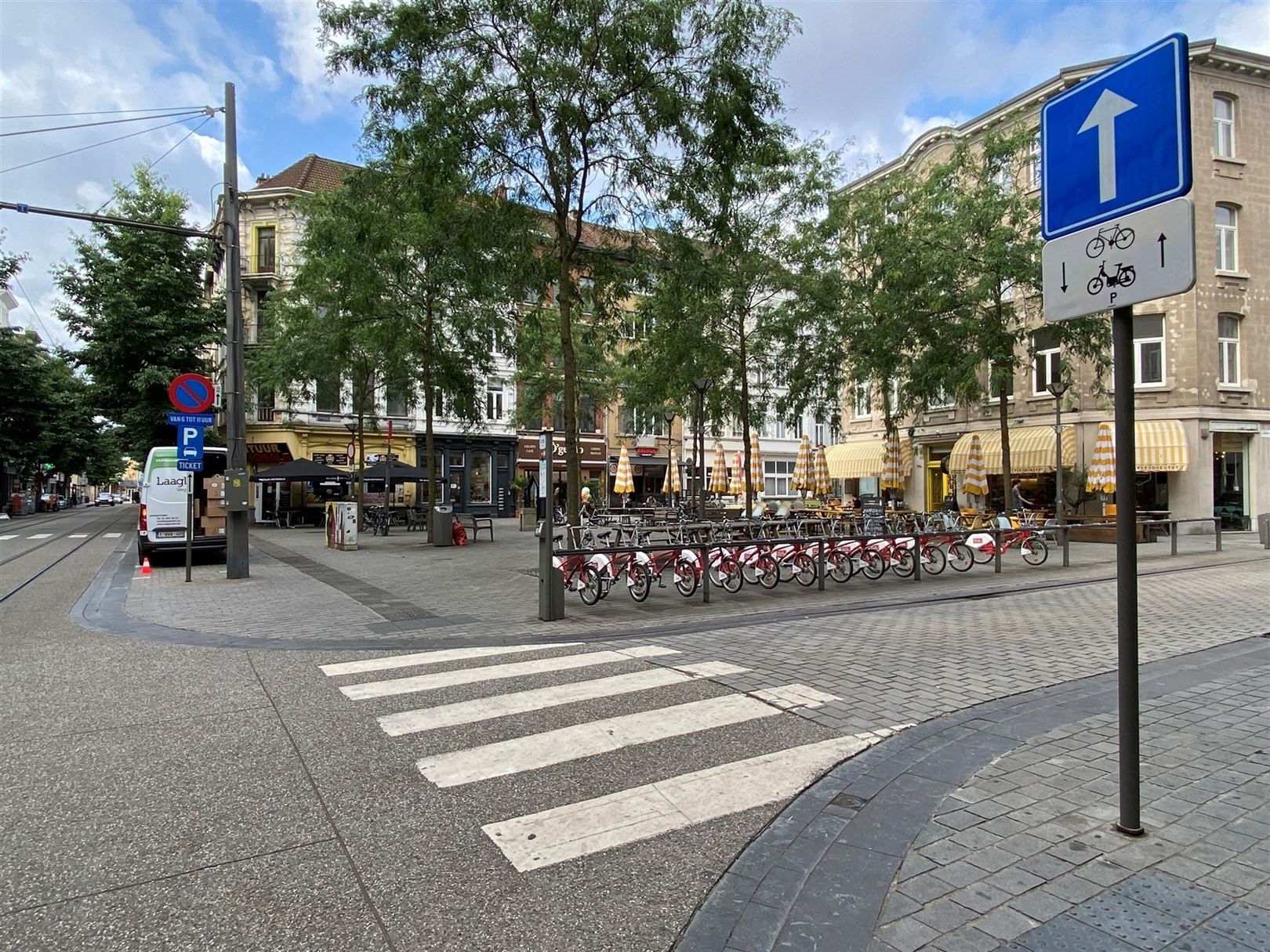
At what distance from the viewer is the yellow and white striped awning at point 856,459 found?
106ft

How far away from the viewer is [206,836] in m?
3.27

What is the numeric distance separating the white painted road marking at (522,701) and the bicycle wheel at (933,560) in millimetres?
9054

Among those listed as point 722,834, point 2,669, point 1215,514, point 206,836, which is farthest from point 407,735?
point 1215,514

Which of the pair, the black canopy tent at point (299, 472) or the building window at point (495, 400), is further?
the building window at point (495, 400)

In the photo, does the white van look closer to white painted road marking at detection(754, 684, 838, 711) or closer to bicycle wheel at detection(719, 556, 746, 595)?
bicycle wheel at detection(719, 556, 746, 595)

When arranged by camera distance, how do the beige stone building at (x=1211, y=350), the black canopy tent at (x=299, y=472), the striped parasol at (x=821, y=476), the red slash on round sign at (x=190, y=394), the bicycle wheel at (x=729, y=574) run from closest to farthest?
the bicycle wheel at (x=729, y=574) < the red slash on round sign at (x=190, y=394) < the beige stone building at (x=1211, y=350) < the striped parasol at (x=821, y=476) < the black canopy tent at (x=299, y=472)

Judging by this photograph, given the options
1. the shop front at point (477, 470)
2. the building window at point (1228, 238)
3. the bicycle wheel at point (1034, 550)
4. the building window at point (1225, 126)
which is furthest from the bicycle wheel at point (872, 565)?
the shop front at point (477, 470)

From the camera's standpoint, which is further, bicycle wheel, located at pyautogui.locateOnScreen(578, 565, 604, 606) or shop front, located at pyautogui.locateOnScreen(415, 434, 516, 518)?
shop front, located at pyautogui.locateOnScreen(415, 434, 516, 518)

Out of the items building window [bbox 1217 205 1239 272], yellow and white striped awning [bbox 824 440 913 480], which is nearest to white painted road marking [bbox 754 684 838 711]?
yellow and white striped awning [bbox 824 440 913 480]

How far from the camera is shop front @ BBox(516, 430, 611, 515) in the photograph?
1589 inches

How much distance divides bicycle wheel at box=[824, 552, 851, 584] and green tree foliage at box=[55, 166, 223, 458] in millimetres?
26813

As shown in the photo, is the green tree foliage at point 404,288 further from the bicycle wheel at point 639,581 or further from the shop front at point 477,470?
the shop front at point 477,470

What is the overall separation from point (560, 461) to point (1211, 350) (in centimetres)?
2894

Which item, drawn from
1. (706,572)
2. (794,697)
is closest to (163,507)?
(706,572)
